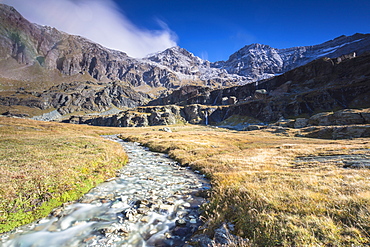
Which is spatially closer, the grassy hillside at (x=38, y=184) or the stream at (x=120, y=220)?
the stream at (x=120, y=220)

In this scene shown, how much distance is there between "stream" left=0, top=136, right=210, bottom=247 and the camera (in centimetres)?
637

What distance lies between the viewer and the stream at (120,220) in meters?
6.37

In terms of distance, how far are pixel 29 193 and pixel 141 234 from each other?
6753mm

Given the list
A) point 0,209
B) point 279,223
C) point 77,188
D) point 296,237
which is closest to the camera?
point 296,237

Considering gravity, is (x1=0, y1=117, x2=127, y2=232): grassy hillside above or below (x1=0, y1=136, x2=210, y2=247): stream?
above

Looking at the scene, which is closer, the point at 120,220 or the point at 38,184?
the point at 120,220

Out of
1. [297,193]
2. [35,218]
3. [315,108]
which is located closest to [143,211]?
[35,218]

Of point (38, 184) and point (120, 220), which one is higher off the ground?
point (38, 184)

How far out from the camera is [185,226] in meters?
7.39

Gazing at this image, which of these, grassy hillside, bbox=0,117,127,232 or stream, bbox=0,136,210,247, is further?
grassy hillside, bbox=0,117,127,232

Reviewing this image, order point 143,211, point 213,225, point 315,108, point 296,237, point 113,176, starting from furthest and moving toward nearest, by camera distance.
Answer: point 315,108 < point 113,176 < point 143,211 < point 213,225 < point 296,237

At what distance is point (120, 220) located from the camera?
7.66 meters

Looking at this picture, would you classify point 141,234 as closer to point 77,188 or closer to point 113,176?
point 77,188

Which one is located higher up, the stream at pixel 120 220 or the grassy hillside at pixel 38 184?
the grassy hillside at pixel 38 184
